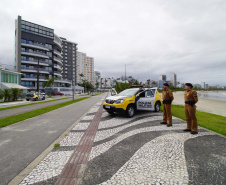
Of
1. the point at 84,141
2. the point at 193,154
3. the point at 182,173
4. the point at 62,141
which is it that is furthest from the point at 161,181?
the point at 62,141

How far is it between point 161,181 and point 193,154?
143 centimetres

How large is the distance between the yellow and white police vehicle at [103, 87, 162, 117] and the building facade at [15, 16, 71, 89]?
152 feet

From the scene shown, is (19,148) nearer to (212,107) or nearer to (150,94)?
(150,94)

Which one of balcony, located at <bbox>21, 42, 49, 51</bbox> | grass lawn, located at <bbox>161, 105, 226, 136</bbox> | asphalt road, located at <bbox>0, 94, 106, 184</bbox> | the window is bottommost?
asphalt road, located at <bbox>0, 94, 106, 184</bbox>

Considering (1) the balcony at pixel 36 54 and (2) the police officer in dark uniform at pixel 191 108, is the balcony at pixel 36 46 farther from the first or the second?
(2) the police officer in dark uniform at pixel 191 108

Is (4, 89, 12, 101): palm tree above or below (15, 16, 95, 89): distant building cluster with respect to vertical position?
below

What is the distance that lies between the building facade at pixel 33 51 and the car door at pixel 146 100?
46.9 m

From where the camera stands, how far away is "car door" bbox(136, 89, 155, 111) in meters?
7.57

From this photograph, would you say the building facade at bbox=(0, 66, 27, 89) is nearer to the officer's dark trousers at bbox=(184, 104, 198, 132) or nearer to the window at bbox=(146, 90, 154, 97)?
the window at bbox=(146, 90, 154, 97)

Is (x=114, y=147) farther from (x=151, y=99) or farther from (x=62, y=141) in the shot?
(x=151, y=99)

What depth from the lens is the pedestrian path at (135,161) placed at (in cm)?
223

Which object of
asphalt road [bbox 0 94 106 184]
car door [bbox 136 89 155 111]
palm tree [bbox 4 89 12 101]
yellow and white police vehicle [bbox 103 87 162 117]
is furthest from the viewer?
palm tree [bbox 4 89 12 101]

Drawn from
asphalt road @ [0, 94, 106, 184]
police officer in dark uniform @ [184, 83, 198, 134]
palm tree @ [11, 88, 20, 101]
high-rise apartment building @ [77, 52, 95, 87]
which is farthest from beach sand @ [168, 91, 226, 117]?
high-rise apartment building @ [77, 52, 95, 87]

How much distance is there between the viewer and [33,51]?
4706cm
